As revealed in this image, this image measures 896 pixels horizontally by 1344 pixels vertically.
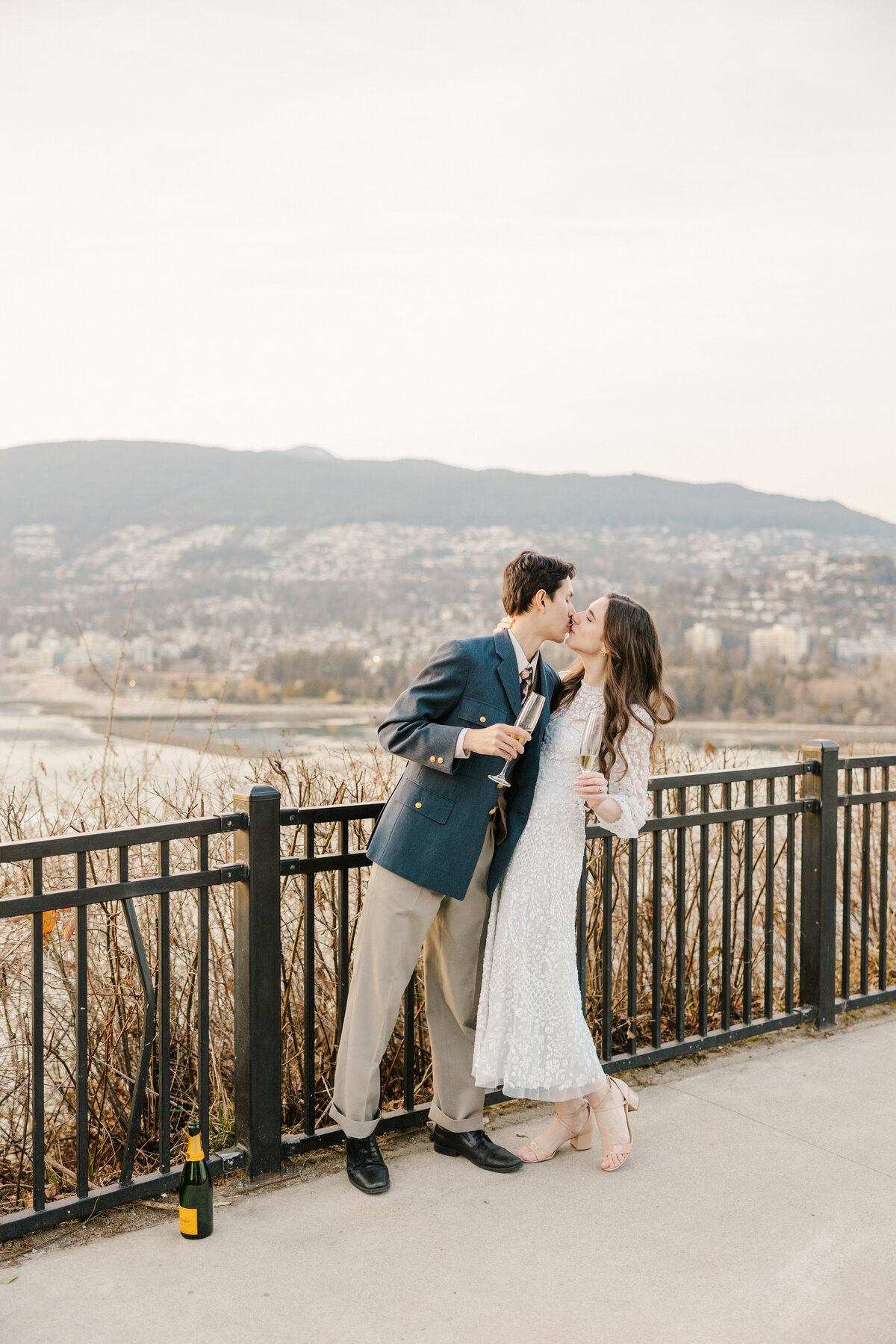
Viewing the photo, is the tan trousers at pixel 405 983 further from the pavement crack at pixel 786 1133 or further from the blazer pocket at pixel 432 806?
the pavement crack at pixel 786 1133

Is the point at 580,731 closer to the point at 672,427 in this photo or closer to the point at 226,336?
the point at 226,336

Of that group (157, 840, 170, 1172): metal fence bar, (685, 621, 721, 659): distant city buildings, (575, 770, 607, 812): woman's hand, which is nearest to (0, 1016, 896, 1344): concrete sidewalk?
(157, 840, 170, 1172): metal fence bar

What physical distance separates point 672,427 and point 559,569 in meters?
73.2

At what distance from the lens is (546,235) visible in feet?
70.1

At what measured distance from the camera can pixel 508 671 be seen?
3.01 m

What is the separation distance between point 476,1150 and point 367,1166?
369 mm

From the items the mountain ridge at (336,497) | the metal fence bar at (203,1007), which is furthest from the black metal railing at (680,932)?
the mountain ridge at (336,497)

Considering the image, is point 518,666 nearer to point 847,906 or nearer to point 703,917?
point 703,917

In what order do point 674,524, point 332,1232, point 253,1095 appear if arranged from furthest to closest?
point 674,524 < point 253,1095 < point 332,1232

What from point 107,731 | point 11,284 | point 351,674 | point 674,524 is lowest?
point 351,674

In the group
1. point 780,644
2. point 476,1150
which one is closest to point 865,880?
point 476,1150

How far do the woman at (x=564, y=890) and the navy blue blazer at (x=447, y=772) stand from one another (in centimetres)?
20

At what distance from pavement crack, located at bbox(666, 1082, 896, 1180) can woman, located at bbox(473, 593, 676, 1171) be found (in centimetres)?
63

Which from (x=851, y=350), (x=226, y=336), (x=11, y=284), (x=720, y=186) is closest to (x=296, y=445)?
(x=226, y=336)
